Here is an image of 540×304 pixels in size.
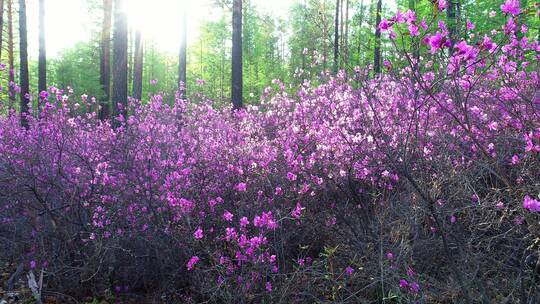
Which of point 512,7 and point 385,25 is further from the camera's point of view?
point 385,25

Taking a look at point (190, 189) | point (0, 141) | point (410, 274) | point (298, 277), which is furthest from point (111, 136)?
point (410, 274)

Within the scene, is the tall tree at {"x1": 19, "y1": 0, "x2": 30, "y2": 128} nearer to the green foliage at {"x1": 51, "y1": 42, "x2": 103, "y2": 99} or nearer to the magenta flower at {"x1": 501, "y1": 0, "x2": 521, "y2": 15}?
the green foliage at {"x1": 51, "y1": 42, "x2": 103, "y2": 99}

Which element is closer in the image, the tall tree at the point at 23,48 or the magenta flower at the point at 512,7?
the magenta flower at the point at 512,7

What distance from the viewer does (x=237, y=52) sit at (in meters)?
12.8

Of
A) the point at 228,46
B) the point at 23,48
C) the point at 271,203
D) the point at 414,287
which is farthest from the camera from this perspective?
the point at 228,46

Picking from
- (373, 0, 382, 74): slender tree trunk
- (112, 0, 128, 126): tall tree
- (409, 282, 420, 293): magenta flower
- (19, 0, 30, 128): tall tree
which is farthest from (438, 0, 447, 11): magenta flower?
(373, 0, 382, 74): slender tree trunk

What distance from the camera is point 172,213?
180 inches

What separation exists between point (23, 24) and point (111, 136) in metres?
8.74

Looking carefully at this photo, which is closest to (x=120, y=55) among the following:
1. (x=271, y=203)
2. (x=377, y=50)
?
(x=271, y=203)

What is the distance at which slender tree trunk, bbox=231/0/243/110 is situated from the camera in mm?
12625

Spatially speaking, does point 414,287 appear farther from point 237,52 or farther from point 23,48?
point 23,48

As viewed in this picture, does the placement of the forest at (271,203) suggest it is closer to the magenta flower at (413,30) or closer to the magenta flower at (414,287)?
the magenta flower at (414,287)

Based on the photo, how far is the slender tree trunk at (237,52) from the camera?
41.4ft

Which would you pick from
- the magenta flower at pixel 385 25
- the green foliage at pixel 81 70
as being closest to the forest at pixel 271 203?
the magenta flower at pixel 385 25
